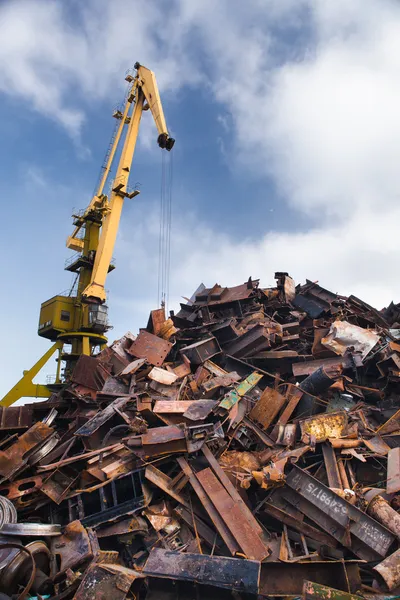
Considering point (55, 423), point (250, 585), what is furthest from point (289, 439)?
point (55, 423)

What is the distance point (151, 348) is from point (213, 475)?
415 centimetres

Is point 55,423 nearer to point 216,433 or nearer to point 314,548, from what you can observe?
point 216,433

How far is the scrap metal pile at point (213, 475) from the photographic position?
3.84 m

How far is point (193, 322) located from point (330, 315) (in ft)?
11.9

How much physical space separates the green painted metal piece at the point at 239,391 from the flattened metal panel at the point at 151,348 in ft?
6.89

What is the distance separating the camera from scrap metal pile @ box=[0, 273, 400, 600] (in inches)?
151

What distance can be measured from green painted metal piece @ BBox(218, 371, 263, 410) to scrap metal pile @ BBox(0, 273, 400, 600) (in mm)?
32

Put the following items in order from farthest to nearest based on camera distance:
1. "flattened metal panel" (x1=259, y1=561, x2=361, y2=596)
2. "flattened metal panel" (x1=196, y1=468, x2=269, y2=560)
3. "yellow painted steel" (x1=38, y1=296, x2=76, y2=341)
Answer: "yellow painted steel" (x1=38, y1=296, x2=76, y2=341), "flattened metal panel" (x1=196, y1=468, x2=269, y2=560), "flattened metal panel" (x1=259, y1=561, x2=361, y2=596)

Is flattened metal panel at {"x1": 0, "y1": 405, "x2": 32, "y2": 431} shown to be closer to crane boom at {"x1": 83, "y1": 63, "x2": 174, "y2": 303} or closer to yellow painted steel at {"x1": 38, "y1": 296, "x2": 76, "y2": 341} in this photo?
crane boom at {"x1": 83, "y1": 63, "x2": 174, "y2": 303}

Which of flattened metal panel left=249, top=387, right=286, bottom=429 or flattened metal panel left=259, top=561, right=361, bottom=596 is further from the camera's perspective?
flattened metal panel left=249, top=387, right=286, bottom=429

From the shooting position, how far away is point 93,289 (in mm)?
18484

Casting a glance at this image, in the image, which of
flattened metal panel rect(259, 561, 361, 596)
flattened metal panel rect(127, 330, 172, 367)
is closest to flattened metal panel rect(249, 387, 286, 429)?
flattened metal panel rect(127, 330, 172, 367)

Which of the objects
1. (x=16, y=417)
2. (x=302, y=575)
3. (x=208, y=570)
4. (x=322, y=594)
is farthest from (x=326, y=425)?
(x=16, y=417)

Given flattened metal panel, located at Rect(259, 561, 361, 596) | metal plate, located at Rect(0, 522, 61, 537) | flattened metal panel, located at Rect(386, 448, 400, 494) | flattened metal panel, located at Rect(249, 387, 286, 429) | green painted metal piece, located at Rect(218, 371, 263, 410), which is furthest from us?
flattened metal panel, located at Rect(249, 387, 286, 429)
